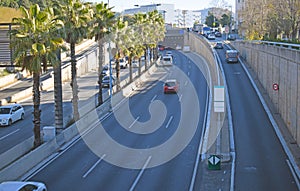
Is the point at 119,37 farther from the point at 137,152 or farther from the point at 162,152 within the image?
the point at 162,152

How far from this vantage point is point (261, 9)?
235 feet

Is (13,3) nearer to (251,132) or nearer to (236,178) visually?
(251,132)

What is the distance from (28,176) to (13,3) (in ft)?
267

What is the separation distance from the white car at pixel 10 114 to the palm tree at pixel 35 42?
9.02 metres

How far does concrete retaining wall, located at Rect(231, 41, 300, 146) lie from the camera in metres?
28.3

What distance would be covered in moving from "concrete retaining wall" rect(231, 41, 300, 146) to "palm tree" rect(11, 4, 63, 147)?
14.3 meters

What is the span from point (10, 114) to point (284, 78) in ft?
67.5

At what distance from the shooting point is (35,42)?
87.3 feet

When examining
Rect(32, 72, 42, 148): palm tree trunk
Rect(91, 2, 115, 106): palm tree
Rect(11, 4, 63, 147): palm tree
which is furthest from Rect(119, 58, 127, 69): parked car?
Rect(32, 72, 42, 148): palm tree trunk

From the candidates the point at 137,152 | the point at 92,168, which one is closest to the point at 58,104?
the point at 137,152

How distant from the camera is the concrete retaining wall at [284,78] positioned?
28.3 metres

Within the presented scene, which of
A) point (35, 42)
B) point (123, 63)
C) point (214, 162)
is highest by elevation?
point (35, 42)

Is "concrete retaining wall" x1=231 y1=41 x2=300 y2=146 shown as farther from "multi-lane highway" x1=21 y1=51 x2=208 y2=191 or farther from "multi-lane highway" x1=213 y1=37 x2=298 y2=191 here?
"multi-lane highway" x1=21 y1=51 x2=208 y2=191

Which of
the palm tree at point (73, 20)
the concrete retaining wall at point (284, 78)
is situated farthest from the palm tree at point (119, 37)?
the concrete retaining wall at point (284, 78)
